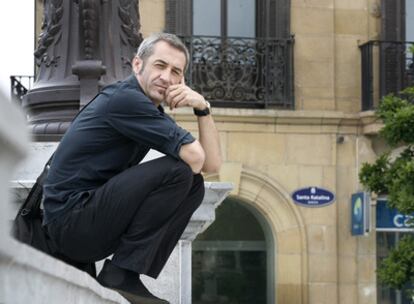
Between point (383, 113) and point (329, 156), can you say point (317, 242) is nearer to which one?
point (329, 156)

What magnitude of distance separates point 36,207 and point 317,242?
15276mm

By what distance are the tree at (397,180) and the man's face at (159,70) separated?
32.0 ft

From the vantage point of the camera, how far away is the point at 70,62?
238 inches

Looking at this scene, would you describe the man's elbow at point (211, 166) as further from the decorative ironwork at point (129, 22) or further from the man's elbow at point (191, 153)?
the decorative ironwork at point (129, 22)

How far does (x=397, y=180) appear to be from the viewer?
47.0 feet

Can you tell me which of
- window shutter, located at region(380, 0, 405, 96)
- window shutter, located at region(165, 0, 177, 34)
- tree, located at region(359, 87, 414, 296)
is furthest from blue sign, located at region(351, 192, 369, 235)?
tree, located at region(359, 87, 414, 296)

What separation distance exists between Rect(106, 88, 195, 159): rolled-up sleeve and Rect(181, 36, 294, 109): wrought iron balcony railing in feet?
48.9

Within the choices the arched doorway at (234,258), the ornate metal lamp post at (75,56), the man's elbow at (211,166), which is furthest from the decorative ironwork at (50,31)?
the arched doorway at (234,258)

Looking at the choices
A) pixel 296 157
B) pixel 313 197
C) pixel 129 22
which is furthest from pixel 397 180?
pixel 129 22

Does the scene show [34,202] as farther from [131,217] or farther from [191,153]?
[191,153]

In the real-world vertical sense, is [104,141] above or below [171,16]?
below

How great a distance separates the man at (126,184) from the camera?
Answer: 4.31m

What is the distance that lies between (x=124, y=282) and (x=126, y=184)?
1.22 feet

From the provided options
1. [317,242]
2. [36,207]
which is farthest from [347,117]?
[36,207]
